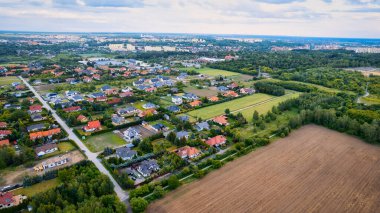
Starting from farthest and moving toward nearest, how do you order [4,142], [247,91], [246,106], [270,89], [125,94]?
1. [247,91]
2. [270,89]
3. [125,94]
4. [246,106]
5. [4,142]

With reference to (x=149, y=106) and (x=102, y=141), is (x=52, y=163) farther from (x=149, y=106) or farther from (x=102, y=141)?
(x=149, y=106)

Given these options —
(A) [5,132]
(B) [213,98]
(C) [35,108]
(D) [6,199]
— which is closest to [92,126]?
(A) [5,132]

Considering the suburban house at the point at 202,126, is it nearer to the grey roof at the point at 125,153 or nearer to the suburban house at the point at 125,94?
the grey roof at the point at 125,153

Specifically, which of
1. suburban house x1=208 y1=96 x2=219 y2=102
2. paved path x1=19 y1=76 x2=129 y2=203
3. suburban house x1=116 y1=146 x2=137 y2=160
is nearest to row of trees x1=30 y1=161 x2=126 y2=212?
paved path x1=19 y1=76 x2=129 y2=203

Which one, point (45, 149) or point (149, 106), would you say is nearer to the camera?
point (45, 149)

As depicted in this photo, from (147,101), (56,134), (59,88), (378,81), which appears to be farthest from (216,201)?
(378,81)

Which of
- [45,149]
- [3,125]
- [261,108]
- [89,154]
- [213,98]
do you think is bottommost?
[89,154]
